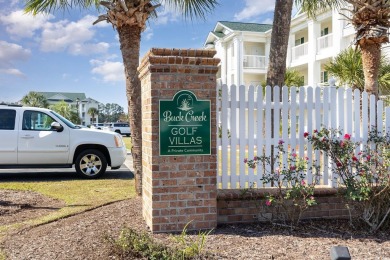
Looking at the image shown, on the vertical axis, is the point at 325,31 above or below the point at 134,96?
above

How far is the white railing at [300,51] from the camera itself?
2589cm

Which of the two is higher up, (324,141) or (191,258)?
(324,141)

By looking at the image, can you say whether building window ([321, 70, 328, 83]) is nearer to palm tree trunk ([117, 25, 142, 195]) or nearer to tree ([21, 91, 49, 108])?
palm tree trunk ([117, 25, 142, 195])

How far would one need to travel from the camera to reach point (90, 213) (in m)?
5.80

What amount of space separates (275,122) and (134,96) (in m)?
2.50

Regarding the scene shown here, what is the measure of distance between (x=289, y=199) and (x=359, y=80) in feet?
37.1

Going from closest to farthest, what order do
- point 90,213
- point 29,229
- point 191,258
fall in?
1. point 191,258
2. point 29,229
3. point 90,213

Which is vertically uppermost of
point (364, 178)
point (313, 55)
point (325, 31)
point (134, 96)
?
point (325, 31)

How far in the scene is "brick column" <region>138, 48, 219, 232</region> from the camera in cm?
463

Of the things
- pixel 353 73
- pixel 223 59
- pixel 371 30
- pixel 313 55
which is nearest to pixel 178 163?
pixel 371 30

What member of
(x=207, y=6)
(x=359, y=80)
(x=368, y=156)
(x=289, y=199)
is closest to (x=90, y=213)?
(x=289, y=199)

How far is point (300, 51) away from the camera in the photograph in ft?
87.0

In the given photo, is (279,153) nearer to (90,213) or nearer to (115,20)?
(90,213)

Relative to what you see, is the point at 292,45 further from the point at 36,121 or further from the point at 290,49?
the point at 36,121
